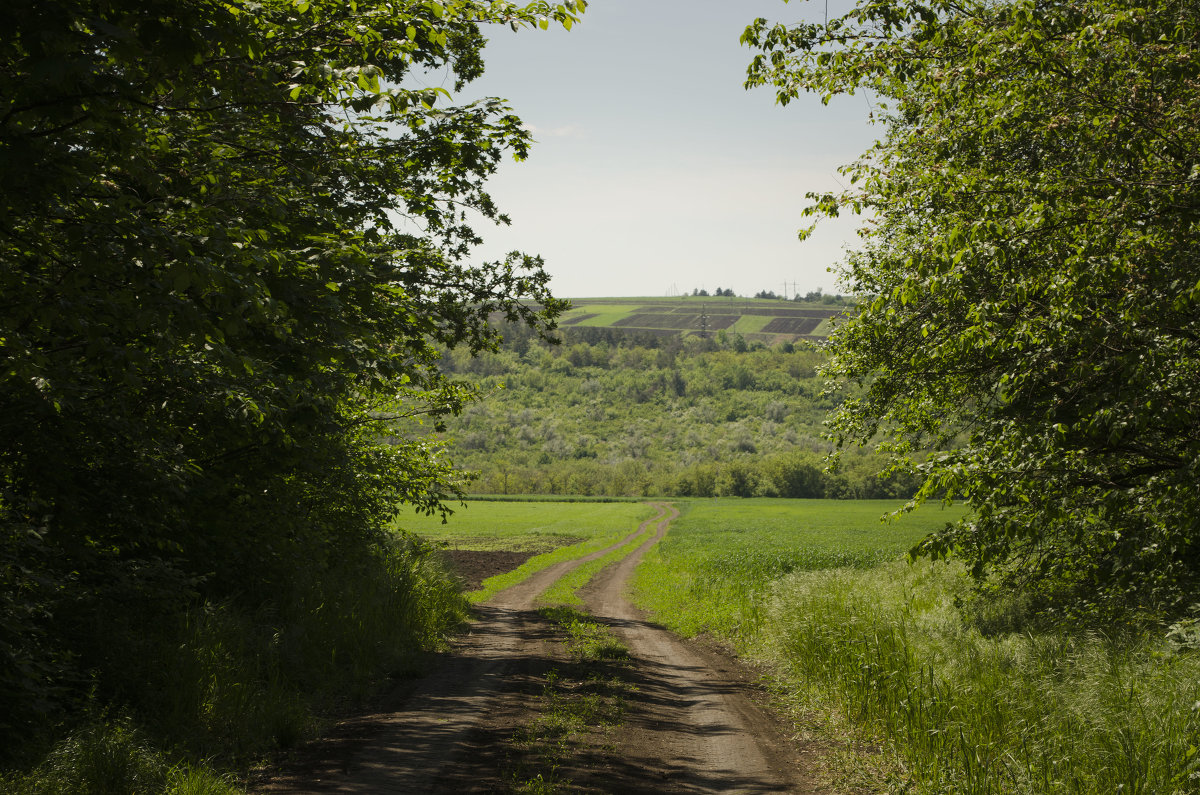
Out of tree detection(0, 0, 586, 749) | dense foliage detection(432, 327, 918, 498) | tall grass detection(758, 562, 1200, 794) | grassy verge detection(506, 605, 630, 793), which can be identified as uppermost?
tree detection(0, 0, 586, 749)

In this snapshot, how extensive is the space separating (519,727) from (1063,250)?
7882 mm

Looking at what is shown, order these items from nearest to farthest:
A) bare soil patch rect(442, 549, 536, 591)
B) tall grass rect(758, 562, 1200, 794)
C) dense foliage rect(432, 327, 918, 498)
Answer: tall grass rect(758, 562, 1200, 794) < bare soil patch rect(442, 549, 536, 591) < dense foliage rect(432, 327, 918, 498)

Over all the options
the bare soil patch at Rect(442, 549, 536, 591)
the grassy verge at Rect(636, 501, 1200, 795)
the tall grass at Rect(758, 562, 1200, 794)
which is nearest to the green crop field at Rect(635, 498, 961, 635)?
the grassy verge at Rect(636, 501, 1200, 795)

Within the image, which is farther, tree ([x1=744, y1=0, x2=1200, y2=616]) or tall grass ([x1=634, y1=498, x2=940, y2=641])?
tall grass ([x1=634, y1=498, x2=940, y2=641])

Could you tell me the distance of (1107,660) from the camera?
7.97 meters

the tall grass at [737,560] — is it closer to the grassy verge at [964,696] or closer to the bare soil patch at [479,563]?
the grassy verge at [964,696]

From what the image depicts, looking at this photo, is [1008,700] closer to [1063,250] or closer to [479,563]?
[1063,250]

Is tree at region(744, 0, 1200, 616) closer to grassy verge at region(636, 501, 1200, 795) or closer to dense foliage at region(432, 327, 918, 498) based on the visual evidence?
grassy verge at region(636, 501, 1200, 795)

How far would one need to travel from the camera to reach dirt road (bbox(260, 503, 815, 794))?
6477 mm

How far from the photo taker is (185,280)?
13.5ft

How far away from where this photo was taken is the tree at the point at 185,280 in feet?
13.9

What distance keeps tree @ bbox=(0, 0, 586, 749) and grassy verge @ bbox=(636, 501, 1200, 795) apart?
6.89 metres

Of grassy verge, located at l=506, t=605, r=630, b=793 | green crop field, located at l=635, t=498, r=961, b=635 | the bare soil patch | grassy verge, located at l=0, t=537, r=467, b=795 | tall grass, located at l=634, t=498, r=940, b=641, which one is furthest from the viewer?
the bare soil patch

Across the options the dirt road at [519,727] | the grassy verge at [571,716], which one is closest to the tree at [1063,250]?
the dirt road at [519,727]
